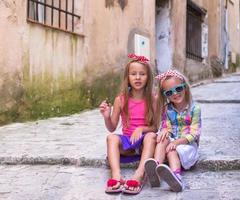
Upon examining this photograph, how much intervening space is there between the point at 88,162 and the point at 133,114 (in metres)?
0.56

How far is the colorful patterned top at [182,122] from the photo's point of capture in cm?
374

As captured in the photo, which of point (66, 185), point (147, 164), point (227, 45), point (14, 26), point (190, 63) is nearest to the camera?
point (147, 164)

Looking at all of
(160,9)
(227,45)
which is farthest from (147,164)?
(227,45)

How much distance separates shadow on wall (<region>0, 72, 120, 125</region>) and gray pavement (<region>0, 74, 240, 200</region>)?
33cm

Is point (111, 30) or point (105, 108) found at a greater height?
point (111, 30)

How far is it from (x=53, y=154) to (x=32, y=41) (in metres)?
2.49

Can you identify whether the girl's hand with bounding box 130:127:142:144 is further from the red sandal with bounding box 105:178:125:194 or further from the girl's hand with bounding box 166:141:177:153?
the red sandal with bounding box 105:178:125:194

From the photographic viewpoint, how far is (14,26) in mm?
6082

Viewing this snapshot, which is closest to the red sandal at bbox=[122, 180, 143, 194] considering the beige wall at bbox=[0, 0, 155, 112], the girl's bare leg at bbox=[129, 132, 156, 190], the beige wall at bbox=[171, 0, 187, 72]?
the girl's bare leg at bbox=[129, 132, 156, 190]

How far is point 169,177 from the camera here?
129 inches

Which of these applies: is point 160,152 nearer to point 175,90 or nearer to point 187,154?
point 187,154

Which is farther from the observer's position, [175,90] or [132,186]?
[175,90]

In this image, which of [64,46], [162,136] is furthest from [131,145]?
[64,46]

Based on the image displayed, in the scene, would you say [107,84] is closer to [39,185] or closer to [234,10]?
[39,185]
